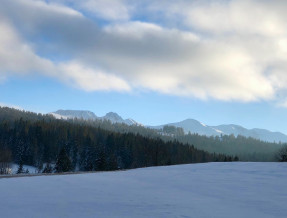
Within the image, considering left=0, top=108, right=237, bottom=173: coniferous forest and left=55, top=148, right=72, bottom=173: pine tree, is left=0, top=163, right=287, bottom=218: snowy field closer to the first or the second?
left=55, top=148, right=72, bottom=173: pine tree

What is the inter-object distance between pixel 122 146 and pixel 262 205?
10377 centimetres

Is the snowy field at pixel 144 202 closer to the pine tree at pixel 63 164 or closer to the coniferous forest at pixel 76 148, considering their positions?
the pine tree at pixel 63 164

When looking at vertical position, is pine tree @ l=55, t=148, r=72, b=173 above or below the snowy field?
below

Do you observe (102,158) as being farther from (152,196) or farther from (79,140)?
(152,196)

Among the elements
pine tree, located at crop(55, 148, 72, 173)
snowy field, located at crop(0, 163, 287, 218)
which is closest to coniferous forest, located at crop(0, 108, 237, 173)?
pine tree, located at crop(55, 148, 72, 173)

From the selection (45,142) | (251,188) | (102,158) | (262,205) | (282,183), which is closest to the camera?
(262,205)

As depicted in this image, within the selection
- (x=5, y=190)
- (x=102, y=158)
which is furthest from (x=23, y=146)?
(x=5, y=190)

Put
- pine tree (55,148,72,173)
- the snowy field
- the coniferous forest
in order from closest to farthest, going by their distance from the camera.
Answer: the snowy field, pine tree (55,148,72,173), the coniferous forest

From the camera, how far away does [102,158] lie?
65.1 meters

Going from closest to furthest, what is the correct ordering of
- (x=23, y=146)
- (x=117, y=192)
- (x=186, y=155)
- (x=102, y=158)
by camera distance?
1. (x=117, y=192)
2. (x=102, y=158)
3. (x=23, y=146)
4. (x=186, y=155)

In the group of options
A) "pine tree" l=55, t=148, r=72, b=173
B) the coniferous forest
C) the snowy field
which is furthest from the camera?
the coniferous forest

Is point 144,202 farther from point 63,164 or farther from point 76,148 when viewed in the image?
point 76,148

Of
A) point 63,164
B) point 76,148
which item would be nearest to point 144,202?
point 63,164

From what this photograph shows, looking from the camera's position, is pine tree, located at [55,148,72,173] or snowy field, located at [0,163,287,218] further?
pine tree, located at [55,148,72,173]
